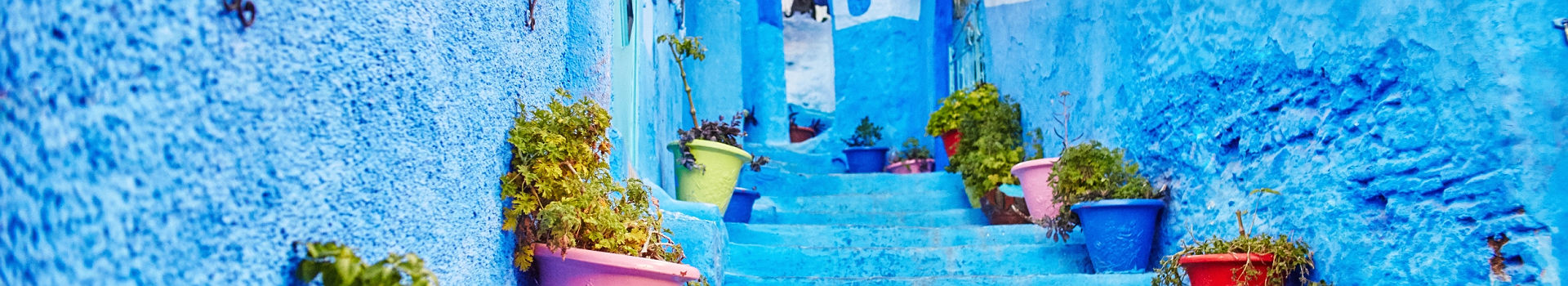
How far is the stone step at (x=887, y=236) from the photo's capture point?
402cm

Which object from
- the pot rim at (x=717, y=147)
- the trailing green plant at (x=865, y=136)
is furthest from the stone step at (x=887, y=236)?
the trailing green plant at (x=865, y=136)

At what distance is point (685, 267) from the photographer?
2123mm

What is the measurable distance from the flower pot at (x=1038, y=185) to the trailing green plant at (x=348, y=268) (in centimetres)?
283

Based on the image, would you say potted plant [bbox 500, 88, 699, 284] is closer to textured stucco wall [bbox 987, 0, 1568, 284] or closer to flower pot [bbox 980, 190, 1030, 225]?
textured stucco wall [bbox 987, 0, 1568, 284]

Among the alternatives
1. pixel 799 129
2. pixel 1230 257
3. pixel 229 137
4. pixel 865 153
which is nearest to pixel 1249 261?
pixel 1230 257

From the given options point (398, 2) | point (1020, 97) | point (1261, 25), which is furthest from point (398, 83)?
point (1020, 97)

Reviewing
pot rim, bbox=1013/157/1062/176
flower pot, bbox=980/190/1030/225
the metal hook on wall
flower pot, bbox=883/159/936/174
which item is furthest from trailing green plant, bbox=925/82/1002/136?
the metal hook on wall

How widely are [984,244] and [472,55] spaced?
8.48 ft

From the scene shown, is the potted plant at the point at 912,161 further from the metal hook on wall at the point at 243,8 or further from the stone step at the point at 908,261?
the metal hook on wall at the point at 243,8

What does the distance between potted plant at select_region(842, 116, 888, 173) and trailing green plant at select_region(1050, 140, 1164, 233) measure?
3.18 metres

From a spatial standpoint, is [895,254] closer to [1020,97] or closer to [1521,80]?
[1020,97]

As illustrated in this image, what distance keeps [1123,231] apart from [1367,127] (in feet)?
3.60

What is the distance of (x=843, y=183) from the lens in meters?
5.42

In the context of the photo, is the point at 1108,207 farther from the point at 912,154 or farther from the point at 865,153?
the point at 865,153
